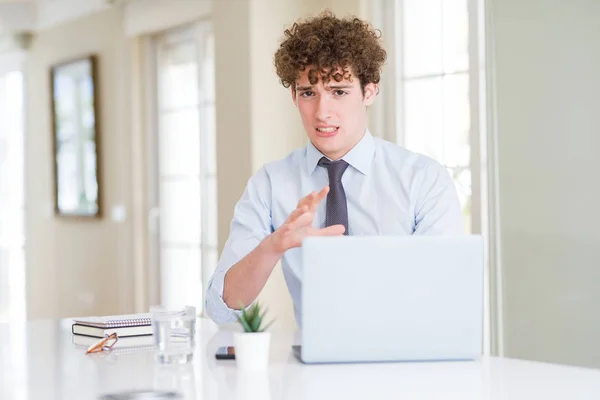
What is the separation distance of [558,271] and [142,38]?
3548mm

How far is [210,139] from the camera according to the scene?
17.9 feet

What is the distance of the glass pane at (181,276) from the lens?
5.61 metres

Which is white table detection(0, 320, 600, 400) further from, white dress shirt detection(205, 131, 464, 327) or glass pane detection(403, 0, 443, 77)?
glass pane detection(403, 0, 443, 77)

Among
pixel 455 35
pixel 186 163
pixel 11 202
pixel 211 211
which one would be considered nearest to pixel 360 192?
pixel 455 35

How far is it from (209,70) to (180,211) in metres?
0.94

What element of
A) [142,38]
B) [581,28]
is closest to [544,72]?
[581,28]

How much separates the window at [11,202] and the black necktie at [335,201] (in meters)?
5.68

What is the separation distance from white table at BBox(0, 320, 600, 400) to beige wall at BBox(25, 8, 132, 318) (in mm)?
4240

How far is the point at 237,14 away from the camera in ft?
14.8

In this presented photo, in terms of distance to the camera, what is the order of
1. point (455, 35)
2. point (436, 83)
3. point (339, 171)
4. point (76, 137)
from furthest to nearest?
point (76, 137)
point (436, 83)
point (455, 35)
point (339, 171)

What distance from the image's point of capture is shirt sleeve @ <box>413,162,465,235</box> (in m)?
2.39

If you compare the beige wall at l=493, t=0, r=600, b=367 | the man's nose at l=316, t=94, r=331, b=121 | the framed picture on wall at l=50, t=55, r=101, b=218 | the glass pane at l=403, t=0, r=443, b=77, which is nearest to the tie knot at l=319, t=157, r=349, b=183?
the man's nose at l=316, t=94, r=331, b=121

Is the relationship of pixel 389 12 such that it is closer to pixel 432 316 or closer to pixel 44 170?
pixel 432 316

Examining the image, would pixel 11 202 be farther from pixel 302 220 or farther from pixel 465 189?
pixel 302 220
